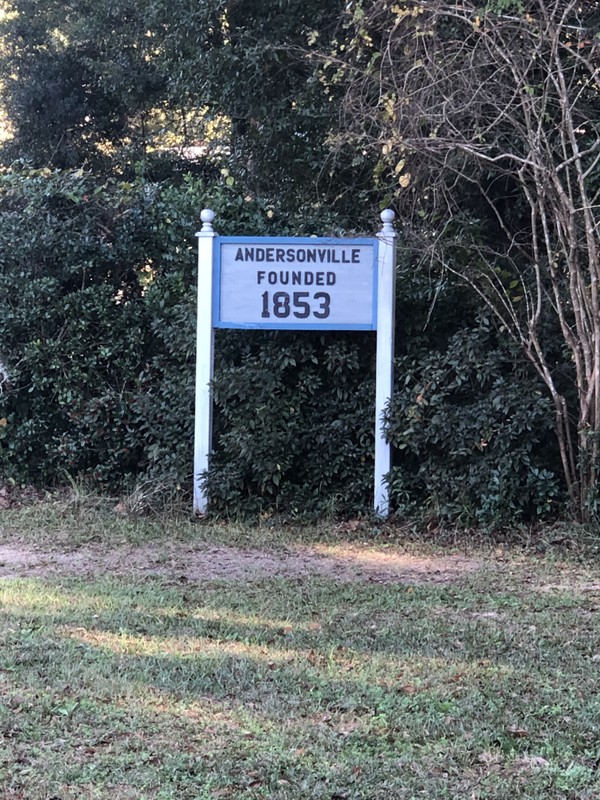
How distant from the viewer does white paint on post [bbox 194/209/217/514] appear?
7.81 metres

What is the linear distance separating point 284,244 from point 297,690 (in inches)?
183

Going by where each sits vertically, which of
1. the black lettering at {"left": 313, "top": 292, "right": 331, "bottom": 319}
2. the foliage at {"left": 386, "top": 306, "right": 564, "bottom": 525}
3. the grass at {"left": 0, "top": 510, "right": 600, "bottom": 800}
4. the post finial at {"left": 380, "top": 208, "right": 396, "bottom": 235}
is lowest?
the grass at {"left": 0, "top": 510, "right": 600, "bottom": 800}

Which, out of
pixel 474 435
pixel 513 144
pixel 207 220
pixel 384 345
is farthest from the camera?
pixel 207 220

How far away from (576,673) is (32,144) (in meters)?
13.8

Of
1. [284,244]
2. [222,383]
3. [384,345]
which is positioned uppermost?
[284,244]

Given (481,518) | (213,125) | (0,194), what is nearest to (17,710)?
(481,518)

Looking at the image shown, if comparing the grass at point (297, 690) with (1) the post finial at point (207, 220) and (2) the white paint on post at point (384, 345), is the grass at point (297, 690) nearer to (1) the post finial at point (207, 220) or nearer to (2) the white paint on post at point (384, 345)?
(2) the white paint on post at point (384, 345)

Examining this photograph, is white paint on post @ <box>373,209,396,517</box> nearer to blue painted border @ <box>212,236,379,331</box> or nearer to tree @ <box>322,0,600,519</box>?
blue painted border @ <box>212,236,379,331</box>

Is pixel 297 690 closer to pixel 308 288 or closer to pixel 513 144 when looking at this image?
pixel 308 288

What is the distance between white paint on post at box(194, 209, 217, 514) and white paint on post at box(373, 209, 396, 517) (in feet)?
5.00

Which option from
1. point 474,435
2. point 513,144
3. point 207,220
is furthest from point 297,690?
point 513,144

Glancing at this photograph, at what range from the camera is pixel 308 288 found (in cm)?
772

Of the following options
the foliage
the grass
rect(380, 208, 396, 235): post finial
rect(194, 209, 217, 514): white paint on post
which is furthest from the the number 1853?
the grass

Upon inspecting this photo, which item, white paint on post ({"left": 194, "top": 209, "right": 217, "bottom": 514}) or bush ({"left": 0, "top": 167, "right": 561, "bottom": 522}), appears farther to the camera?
white paint on post ({"left": 194, "top": 209, "right": 217, "bottom": 514})
